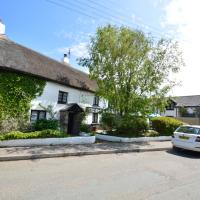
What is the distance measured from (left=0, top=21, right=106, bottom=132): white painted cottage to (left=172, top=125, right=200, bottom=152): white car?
893cm

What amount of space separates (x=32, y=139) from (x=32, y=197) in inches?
285

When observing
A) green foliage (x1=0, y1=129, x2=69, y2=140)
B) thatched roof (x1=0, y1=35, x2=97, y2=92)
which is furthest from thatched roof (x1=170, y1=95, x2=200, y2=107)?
green foliage (x1=0, y1=129, x2=69, y2=140)

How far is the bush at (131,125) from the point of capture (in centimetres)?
1669

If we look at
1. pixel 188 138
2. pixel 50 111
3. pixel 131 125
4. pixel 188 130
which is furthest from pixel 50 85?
pixel 188 138

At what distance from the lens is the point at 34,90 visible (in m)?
16.0

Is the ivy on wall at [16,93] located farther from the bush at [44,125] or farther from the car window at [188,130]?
the car window at [188,130]

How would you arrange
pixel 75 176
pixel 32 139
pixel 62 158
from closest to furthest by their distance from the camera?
pixel 75 176, pixel 62 158, pixel 32 139

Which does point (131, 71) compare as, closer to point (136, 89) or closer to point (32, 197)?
point (136, 89)

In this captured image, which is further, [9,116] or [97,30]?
[97,30]

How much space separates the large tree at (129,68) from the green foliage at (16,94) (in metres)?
4.98

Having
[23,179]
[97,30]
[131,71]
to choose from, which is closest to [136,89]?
[131,71]

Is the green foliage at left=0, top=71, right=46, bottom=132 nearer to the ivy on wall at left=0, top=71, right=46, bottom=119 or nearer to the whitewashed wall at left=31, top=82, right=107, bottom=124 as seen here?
the ivy on wall at left=0, top=71, right=46, bottom=119

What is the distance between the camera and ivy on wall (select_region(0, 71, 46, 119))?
47.1 feet

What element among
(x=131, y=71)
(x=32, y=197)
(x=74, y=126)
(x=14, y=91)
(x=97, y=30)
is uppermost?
(x=97, y=30)
